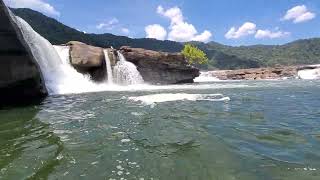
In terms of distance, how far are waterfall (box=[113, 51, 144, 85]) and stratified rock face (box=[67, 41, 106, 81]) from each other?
1.73 m

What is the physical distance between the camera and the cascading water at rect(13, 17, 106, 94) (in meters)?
30.3

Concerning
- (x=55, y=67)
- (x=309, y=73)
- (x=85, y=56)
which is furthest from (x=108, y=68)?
(x=309, y=73)

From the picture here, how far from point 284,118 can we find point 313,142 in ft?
14.1

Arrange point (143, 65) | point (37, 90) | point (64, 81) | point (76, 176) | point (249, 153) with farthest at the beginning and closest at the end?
point (143, 65) < point (64, 81) < point (37, 90) < point (249, 153) < point (76, 176)

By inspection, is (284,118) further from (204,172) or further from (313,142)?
(204,172)

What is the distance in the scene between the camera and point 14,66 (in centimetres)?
2208


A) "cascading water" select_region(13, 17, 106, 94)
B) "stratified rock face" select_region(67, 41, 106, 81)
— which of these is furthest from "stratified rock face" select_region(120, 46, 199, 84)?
"cascading water" select_region(13, 17, 106, 94)

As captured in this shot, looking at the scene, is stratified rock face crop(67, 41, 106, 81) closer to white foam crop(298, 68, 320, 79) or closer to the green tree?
white foam crop(298, 68, 320, 79)

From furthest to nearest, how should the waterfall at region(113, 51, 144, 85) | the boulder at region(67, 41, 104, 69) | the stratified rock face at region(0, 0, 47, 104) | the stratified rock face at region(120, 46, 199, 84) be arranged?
the stratified rock face at region(120, 46, 199, 84) → the waterfall at region(113, 51, 144, 85) → the boulder at region(67, 41, 104, 69) → the stratified rock face at region(0, 0, 47, 104)

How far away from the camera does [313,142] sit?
9.88 meters

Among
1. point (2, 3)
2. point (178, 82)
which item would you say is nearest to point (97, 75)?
point (178, 82)

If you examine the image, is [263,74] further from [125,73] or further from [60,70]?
[60,70]

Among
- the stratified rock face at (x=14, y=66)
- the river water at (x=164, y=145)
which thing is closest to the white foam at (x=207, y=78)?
the stratified rock face at (x=14, y=66)

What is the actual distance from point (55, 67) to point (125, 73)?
11114mm
